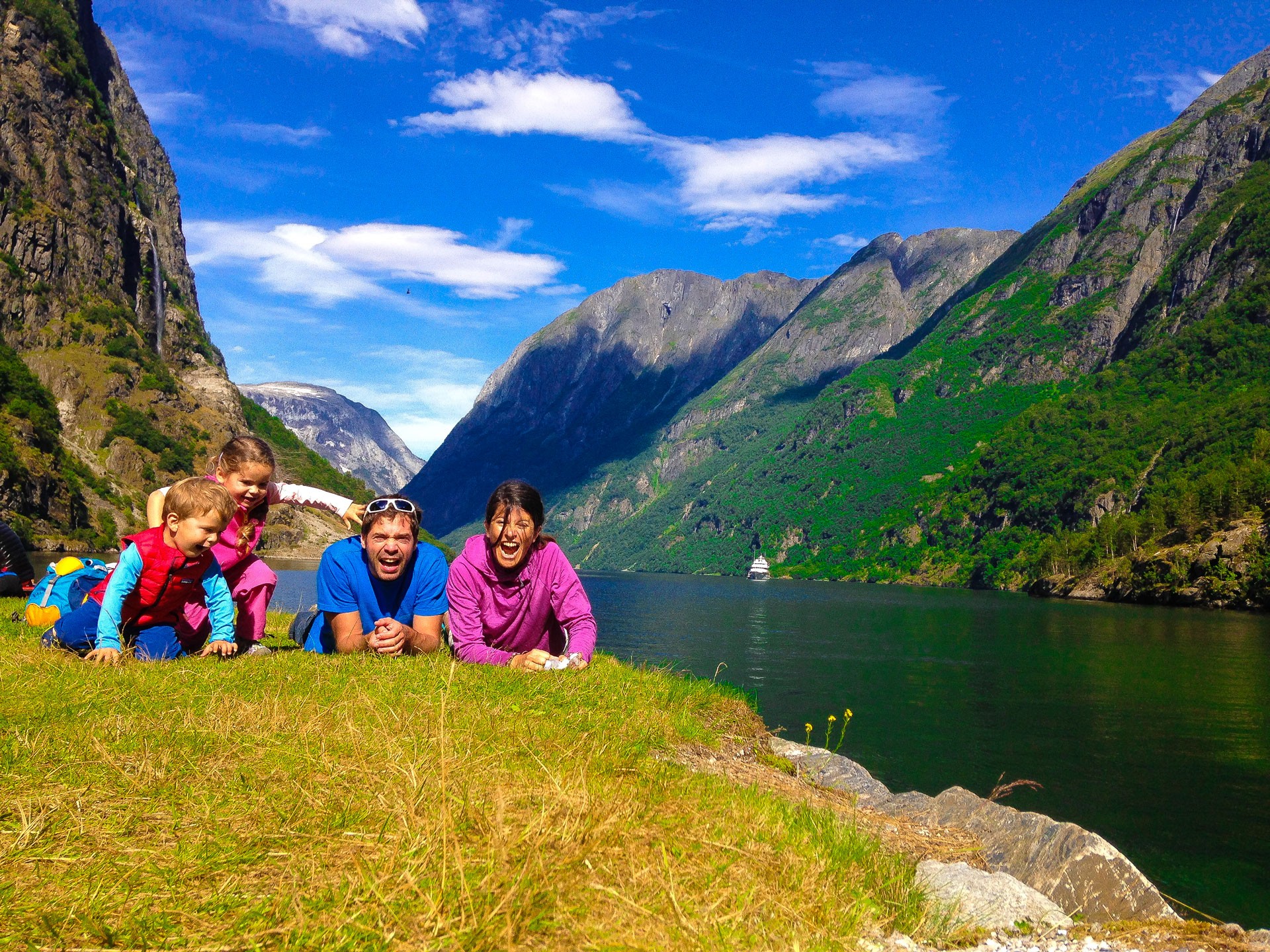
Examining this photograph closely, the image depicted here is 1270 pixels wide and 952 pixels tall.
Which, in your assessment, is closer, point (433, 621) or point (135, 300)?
point (433, 621)

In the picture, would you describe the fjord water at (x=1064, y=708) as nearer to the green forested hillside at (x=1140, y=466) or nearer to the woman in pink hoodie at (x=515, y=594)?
the woman in pink hoodie at (x=515, y=594)

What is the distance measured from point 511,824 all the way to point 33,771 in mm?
2373

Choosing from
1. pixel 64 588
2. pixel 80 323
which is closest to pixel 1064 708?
pixel 64 588

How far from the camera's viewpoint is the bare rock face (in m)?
5.56

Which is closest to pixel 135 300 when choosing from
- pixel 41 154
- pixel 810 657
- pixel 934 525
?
pixel 41 154

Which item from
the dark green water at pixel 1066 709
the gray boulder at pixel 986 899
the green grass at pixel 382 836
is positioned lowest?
the dark green water at pixel 1066 709

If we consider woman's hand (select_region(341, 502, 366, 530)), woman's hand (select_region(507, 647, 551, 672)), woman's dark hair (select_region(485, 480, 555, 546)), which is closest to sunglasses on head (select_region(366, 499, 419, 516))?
woman's hand (select_region(341, 502, 366, 530))

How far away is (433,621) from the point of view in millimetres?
8234

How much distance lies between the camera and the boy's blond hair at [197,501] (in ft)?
21.3

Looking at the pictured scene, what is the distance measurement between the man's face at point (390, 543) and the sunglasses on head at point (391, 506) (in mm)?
115

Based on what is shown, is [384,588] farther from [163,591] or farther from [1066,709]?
[1066,709]

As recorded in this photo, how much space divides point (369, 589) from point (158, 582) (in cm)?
185

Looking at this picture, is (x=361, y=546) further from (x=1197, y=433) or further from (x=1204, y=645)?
(x=1197, y=433)

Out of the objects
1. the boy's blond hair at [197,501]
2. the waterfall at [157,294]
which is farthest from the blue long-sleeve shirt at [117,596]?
the waterfall at [157,294]
